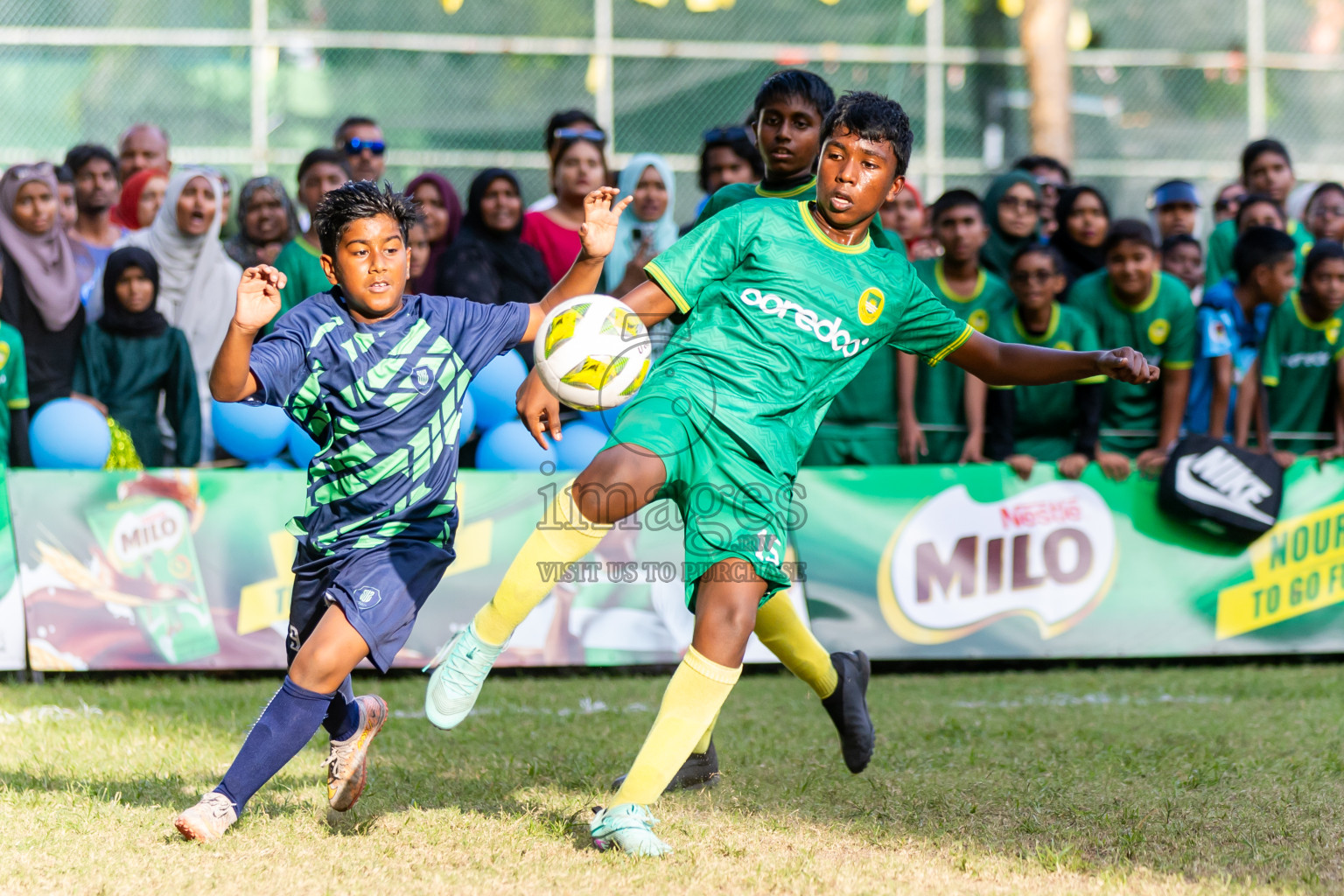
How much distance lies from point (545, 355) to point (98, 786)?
78.3 inches

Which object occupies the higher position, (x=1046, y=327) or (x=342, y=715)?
(x=1046, y=327)

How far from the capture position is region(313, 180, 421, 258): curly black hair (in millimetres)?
3785

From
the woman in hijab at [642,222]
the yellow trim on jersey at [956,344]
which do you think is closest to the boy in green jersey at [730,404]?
the yellow trim on jersey at [956,344]

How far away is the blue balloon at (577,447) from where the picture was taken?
265 inches

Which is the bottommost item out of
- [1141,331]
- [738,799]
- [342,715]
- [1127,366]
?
[738,799]

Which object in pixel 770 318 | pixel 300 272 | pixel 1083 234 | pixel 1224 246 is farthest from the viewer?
pixel 1224 246

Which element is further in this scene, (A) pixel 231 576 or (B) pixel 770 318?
(A) pixel 231 576

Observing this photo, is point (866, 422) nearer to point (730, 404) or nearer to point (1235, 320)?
point (1235, 320)

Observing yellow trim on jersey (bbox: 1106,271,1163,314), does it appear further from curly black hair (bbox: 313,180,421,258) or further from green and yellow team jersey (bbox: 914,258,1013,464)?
curly black hair (bbox: 313,180,421,258)

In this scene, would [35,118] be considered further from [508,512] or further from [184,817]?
[184,817]

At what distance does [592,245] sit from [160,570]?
3623 mm

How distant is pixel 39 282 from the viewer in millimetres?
7199

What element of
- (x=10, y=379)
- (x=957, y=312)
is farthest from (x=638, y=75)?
(x=10, y=379)

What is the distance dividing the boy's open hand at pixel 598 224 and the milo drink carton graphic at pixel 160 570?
351 cm
